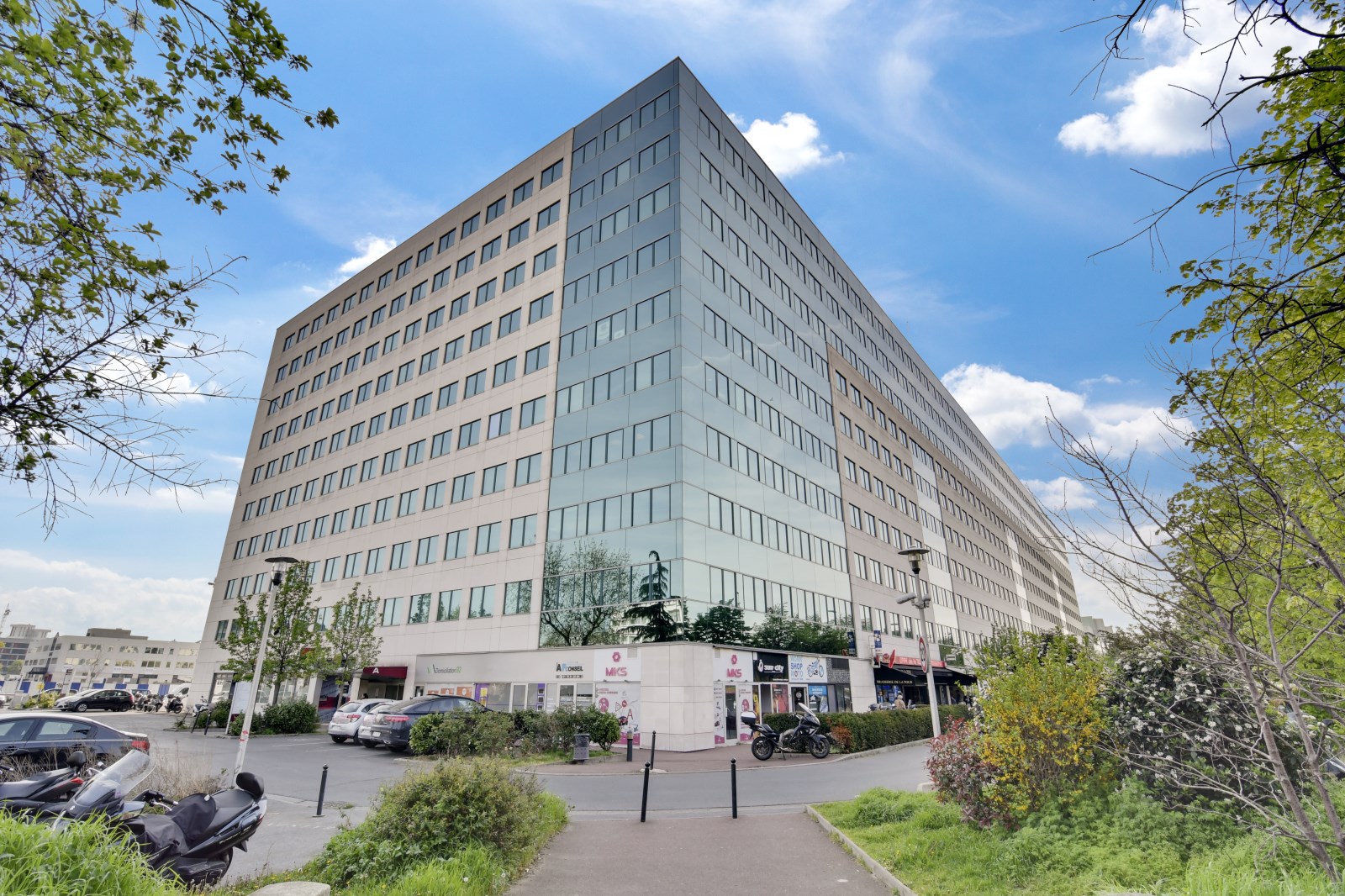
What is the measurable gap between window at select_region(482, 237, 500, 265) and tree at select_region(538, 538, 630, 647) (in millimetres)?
21703

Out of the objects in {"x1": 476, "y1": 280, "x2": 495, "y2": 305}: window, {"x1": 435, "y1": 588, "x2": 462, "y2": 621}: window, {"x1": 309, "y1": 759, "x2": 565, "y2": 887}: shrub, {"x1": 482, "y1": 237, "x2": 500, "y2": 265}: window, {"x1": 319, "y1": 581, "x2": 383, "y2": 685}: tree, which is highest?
{"x1": 482, "y1": 237, "x2": 500, "y2": 265}: window

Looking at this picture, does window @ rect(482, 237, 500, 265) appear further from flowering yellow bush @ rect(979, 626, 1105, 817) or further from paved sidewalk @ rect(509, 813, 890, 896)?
flowering yellow bush @ rect(979, 626, 1105, 817)

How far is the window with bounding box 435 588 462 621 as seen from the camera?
35844mm

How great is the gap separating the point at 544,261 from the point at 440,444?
1293 centimetres

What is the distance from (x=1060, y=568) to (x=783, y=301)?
10827cm

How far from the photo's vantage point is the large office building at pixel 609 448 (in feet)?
96.0

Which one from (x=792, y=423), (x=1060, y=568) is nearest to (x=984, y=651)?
(x=792, y=423)

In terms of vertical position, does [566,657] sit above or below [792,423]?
below

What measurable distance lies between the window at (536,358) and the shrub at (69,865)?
32830mm

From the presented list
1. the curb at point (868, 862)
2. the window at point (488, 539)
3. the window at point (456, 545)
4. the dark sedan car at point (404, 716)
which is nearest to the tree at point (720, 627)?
the dark sedan car at point (404, 716)

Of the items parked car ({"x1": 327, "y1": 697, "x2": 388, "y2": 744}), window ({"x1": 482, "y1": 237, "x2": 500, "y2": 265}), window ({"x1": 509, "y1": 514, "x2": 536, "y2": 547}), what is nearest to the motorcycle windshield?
parked car ({"x1": 327, "y1": 697, "x2": 388, "y2": 744})

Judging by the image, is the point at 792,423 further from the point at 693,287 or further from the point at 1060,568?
the point at 1060,568

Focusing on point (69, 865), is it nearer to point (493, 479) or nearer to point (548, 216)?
point (493, 479)

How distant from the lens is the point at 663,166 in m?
34.8
